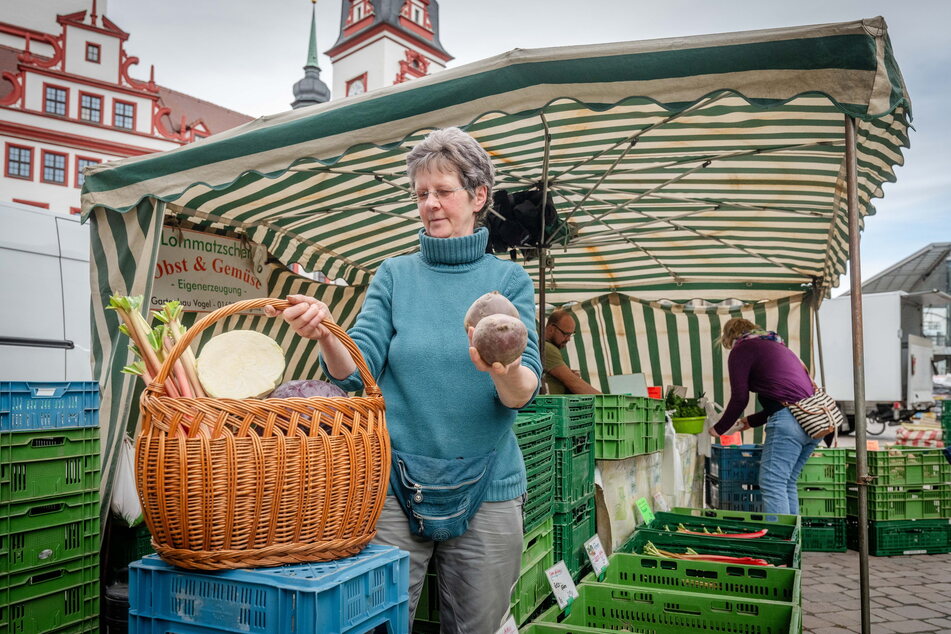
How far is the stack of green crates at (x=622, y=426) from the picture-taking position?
11.3ft

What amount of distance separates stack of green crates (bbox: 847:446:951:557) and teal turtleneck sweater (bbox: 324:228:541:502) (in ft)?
16.7

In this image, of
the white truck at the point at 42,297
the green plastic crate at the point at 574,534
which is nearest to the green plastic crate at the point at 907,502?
the green plastic crate at the point at 574,534

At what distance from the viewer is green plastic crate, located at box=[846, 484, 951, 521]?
5574 mm

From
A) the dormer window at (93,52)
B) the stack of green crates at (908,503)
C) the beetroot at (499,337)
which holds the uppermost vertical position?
the dormer window at (93,52)

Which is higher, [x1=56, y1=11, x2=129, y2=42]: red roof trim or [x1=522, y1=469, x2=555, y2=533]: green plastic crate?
[x1=56, y1=11, x2=129, y2=42]: red roof trim

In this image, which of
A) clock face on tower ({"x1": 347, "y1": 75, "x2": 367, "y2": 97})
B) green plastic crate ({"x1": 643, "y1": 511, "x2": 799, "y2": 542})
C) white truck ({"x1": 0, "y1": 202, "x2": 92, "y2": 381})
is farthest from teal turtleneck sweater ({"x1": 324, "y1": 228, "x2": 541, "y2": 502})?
clock face on tower ({"x1": 347, "y1": 75, "x2": 367, "y2": 97})

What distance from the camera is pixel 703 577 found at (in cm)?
272

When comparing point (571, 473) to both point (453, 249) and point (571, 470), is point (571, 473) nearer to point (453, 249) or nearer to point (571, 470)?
point (571, 470)

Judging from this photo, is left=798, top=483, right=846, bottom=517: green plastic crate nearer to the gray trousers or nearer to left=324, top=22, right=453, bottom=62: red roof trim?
the gray trousers

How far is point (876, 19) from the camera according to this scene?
91.4 inches

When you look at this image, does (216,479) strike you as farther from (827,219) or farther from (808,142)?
(827,219)

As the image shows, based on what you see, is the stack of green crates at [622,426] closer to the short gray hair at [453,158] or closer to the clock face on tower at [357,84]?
the short gray hair at [453,158]

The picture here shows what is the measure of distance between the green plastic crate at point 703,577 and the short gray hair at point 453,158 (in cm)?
167

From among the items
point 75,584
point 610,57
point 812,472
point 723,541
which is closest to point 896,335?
point 812,472
